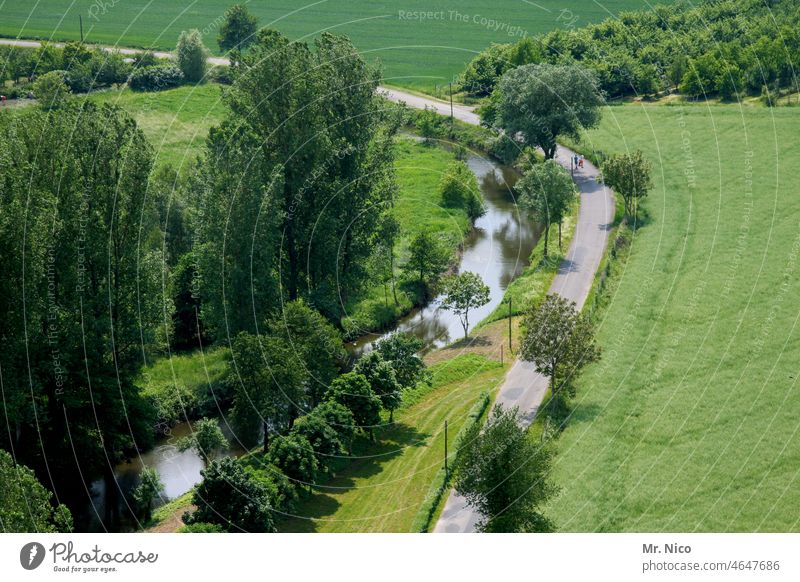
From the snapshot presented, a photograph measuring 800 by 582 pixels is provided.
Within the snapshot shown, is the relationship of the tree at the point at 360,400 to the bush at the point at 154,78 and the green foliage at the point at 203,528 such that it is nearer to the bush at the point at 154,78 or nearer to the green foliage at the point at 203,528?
the green foliage at the point at 203,528

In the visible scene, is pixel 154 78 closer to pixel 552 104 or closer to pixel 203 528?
pixel 552 104

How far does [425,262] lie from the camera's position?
91000 mm

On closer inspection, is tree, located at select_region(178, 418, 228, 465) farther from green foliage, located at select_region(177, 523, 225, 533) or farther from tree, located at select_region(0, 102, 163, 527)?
green foliage, located at select_region(177, 523, 225, 533)

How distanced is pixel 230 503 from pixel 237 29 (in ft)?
353

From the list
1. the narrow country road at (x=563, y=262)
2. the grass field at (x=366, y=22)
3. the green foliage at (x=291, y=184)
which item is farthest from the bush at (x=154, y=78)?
the green foliage at (x=291, y=184)

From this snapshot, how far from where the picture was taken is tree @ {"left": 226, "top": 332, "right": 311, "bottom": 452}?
66562 millimetres

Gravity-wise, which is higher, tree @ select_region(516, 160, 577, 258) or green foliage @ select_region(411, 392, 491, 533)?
tree @ select_region(516, 160, 577, 258)

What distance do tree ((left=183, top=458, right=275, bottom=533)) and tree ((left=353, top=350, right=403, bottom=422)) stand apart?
46.3 feet

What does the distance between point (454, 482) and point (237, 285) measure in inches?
933

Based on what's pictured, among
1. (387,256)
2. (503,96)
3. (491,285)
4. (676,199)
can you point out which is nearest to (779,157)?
(676,199)

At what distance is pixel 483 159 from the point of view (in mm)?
128375

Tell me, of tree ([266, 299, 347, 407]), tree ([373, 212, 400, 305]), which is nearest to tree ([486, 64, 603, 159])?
tree ([373, 212, 400, 305])

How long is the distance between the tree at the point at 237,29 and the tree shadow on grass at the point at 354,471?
95335 mm

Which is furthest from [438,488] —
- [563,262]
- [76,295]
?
[563,262]
